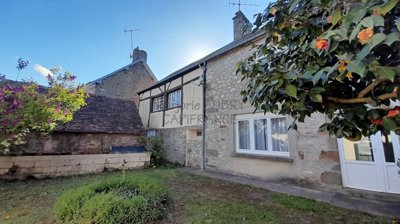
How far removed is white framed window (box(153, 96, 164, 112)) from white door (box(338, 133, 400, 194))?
9.01m

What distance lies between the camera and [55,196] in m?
4.82

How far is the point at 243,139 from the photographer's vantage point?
7.28 meters

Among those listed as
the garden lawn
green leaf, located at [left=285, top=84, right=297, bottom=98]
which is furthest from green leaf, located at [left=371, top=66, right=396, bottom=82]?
the garden lawn

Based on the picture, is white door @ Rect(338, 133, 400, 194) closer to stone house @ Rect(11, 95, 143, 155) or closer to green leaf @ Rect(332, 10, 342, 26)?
green leaf @ Rect(332, 10, 342, 26)

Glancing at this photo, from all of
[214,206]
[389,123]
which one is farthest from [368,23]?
[214,206]

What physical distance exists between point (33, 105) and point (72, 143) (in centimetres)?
322

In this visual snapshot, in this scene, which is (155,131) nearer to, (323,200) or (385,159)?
(323,200)

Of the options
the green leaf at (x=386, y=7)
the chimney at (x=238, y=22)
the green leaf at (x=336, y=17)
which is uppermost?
the chimney at (x=238, y=22)

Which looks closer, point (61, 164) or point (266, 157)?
point (266, 157)

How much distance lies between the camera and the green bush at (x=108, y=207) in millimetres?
3016

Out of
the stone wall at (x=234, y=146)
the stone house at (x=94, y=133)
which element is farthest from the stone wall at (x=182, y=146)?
the stone house at (x=94, y=133)

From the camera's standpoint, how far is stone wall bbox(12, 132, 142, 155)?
7.45 meters

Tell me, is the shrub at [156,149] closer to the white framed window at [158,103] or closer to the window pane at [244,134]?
the white framed window at [158,103]

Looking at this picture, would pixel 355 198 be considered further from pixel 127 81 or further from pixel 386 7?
pixel 127 81
